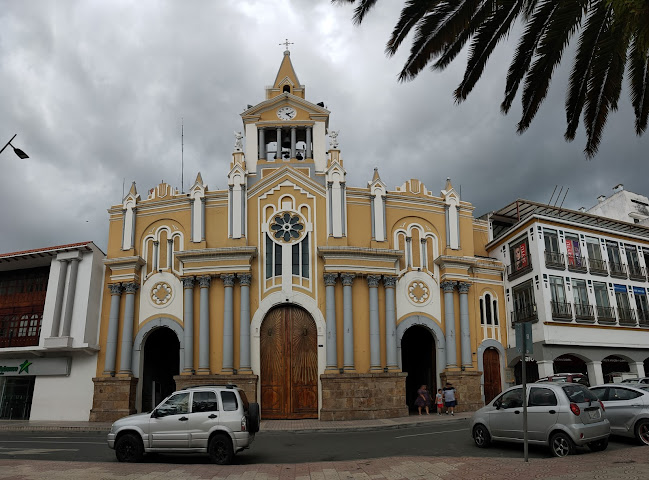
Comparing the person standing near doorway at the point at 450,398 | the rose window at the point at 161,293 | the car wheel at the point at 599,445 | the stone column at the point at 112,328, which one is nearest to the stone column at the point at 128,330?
the stone column at the point at 112,328

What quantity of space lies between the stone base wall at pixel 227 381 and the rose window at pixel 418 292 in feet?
30.2

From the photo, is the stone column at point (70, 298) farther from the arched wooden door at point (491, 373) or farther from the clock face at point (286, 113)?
the arched wooden door at point (491, 373)

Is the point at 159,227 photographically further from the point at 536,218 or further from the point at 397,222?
the point at 536,218

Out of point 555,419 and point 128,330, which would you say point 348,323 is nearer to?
point 128,330

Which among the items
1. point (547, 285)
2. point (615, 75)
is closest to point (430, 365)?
point (547, 285)

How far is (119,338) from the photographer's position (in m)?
30.7

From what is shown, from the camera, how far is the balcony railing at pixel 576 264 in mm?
32719

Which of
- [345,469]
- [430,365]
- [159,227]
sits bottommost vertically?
[345,469]

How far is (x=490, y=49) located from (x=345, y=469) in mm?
9173

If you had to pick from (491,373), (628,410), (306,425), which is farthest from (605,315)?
(628,410)

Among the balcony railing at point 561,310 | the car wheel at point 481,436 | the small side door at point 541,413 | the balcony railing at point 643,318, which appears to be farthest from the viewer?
the balcony railing at point 643,318

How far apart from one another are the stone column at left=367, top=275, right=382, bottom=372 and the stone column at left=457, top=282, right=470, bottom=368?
4.67 metres

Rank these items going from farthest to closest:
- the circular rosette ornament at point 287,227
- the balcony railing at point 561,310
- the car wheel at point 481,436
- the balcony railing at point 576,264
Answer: the balcony railing at point 576,264 < the balcony railing at point 561,310 < the circular rosette ornament at point 287,227 < the car wheel at point 481,436

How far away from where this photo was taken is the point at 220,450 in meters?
14.1
